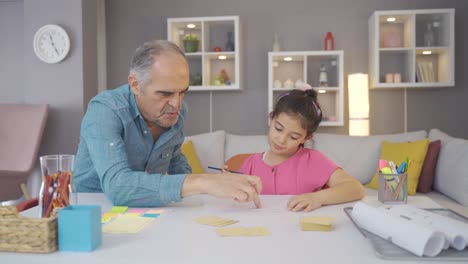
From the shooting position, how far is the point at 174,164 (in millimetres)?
1886

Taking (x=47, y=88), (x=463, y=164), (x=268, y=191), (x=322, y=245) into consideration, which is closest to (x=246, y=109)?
(x=47, y=88)

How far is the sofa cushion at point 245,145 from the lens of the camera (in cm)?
367

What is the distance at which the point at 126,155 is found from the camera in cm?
138

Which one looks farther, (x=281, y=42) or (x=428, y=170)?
(x=281, y=42)

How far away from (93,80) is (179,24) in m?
1.05

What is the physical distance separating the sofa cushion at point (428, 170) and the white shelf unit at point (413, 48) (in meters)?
1.31

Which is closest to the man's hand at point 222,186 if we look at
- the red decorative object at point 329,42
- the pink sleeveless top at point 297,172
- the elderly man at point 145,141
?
the elderly man at point 145,141

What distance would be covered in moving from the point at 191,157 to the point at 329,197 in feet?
7.56

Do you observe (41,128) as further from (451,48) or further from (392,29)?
(451,48)

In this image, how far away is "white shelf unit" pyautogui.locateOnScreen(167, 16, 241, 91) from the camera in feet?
15.0

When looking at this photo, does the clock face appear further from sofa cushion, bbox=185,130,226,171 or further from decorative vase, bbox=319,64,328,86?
decorative vase, bbox=319,64,328,86

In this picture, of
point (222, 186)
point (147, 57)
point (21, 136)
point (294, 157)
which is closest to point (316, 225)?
point (222, 186)

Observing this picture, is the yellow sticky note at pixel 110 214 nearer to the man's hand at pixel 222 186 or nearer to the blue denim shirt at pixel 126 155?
the blue denim shirt at pixel 126 155

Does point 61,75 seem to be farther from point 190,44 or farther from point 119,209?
point 119,209
